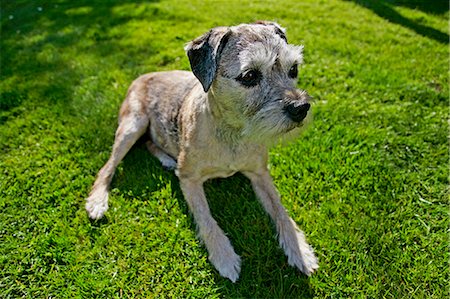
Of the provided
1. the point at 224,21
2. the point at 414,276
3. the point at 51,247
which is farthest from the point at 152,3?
the point at 414,276

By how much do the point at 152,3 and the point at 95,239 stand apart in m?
6.19

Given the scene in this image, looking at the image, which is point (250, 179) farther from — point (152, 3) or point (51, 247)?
point (152, 3)

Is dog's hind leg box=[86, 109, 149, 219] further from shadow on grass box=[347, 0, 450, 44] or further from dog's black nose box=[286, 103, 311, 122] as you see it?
shadow on grass box=[347, 0, 450, 44]

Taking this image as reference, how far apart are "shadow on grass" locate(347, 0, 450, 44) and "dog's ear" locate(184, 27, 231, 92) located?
495 cm

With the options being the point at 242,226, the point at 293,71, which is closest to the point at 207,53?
the point at 293,71

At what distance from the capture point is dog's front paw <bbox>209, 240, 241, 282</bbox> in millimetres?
3012

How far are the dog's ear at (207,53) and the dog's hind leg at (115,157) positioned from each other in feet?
4.45

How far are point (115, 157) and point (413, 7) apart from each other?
6.99m

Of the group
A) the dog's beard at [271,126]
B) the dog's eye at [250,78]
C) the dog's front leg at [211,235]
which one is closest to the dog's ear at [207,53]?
the dog's eye at [250,78]

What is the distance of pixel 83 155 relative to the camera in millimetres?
4230

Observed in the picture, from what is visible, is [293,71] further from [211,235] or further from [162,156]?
[162,156]

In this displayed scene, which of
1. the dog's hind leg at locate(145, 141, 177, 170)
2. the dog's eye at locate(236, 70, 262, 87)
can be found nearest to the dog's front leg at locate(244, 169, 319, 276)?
the dog's hind leg at locate(145, 141, 177, 170)

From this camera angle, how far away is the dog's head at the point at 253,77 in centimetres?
277

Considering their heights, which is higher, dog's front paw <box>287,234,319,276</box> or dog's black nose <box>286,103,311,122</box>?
dog's black nose <box>286,103,311,122</box>
